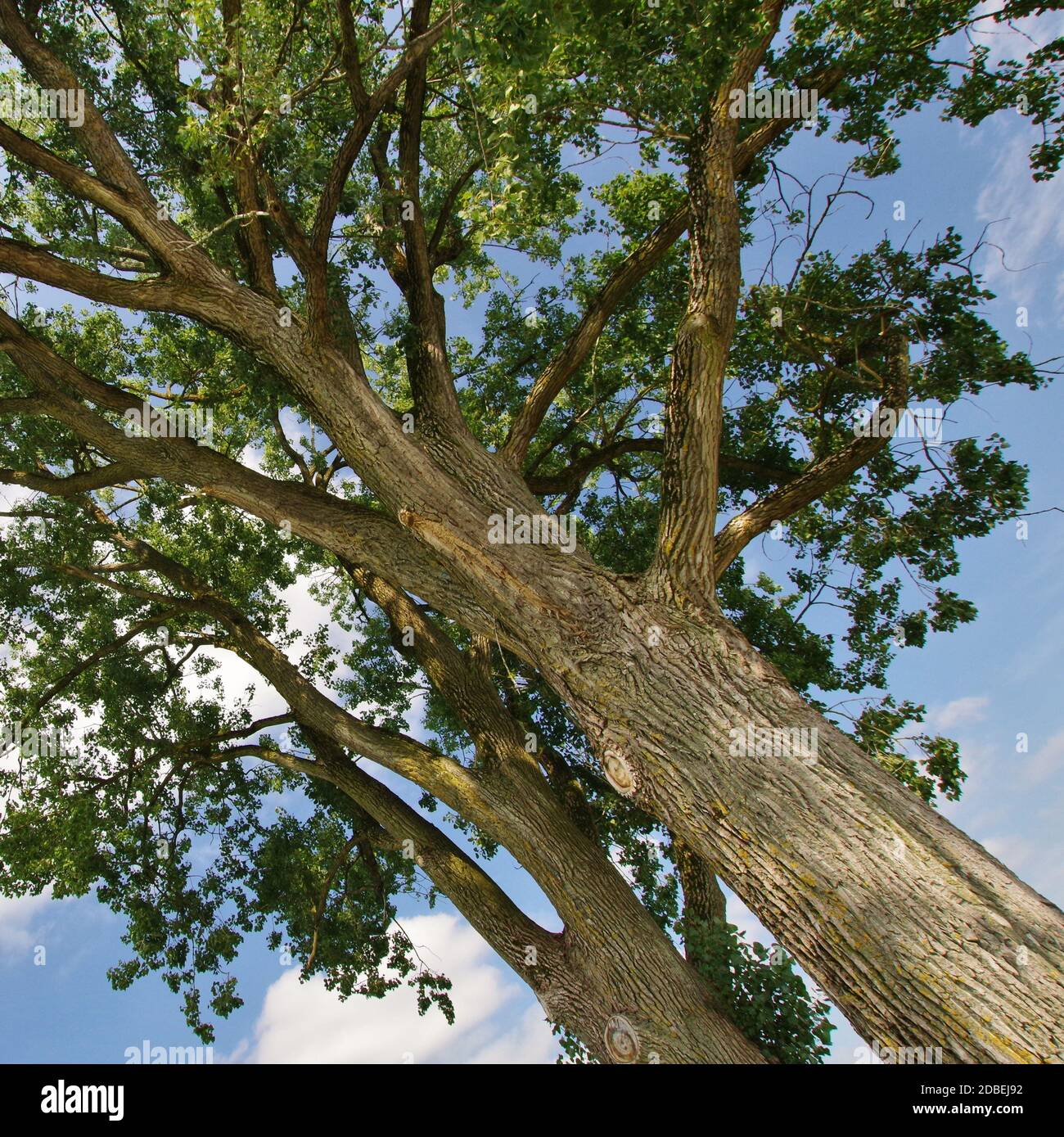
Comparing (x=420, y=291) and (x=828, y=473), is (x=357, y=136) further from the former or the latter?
(x=828, y=473)

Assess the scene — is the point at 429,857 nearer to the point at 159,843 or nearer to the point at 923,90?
the point at 159,843

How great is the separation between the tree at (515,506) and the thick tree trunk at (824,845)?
20 mm

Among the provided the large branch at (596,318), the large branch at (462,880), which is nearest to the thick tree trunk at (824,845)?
the large branch at (596,318)

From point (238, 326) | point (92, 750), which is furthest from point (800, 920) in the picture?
point (92, 750)

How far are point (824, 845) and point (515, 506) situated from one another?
316 cm

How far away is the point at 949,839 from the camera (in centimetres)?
386

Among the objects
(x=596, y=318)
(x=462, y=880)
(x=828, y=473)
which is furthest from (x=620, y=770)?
(x=596, y=318)

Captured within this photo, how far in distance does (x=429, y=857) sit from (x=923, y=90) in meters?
8.75

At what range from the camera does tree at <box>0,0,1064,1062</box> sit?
4281 millimetres

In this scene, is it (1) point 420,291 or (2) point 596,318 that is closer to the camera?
(1) point 420,291

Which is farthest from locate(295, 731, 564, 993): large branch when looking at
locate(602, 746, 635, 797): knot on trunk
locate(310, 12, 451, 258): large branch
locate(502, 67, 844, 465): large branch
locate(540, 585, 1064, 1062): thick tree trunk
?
locate(310, 12, 451, 258): large branch

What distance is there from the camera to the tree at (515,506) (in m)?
4.28

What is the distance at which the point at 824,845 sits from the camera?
3.82m

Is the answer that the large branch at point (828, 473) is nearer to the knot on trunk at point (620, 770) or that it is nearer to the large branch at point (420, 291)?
the knot on trunk at point (620, 770)
